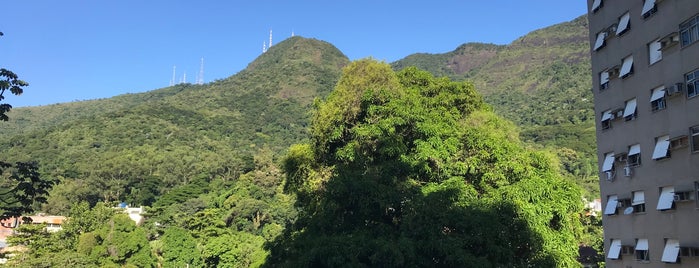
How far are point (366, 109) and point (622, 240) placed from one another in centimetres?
874

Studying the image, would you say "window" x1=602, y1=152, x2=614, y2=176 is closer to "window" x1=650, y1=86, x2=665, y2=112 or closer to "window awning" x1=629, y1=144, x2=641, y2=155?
"window awning" x1=629, y1=144, x2=641, y2=155

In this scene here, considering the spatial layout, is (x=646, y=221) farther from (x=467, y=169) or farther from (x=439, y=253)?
(x=439, y=253)

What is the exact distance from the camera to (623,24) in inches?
619

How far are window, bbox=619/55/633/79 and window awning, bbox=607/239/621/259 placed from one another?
5.06 metres

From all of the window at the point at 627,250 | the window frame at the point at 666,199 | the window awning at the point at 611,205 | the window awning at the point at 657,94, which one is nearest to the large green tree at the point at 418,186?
the window awning at the point at 611,205

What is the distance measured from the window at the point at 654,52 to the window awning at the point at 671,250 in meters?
4.63

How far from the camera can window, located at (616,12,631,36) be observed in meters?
15.5

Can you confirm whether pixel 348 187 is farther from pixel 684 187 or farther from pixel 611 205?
pixel 611 205

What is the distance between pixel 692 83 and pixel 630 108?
2987mm

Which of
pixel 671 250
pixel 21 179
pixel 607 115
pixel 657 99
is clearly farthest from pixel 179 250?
pixel 21 179

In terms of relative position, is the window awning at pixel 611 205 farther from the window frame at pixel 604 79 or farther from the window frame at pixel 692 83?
the window frame at pixel 692 83

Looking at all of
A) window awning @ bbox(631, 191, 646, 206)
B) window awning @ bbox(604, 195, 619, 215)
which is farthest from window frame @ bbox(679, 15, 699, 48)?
window awning @ bbox(604, 195, 619, 215)

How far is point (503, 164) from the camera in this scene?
1638 cm

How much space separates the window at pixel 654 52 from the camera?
14029mm
